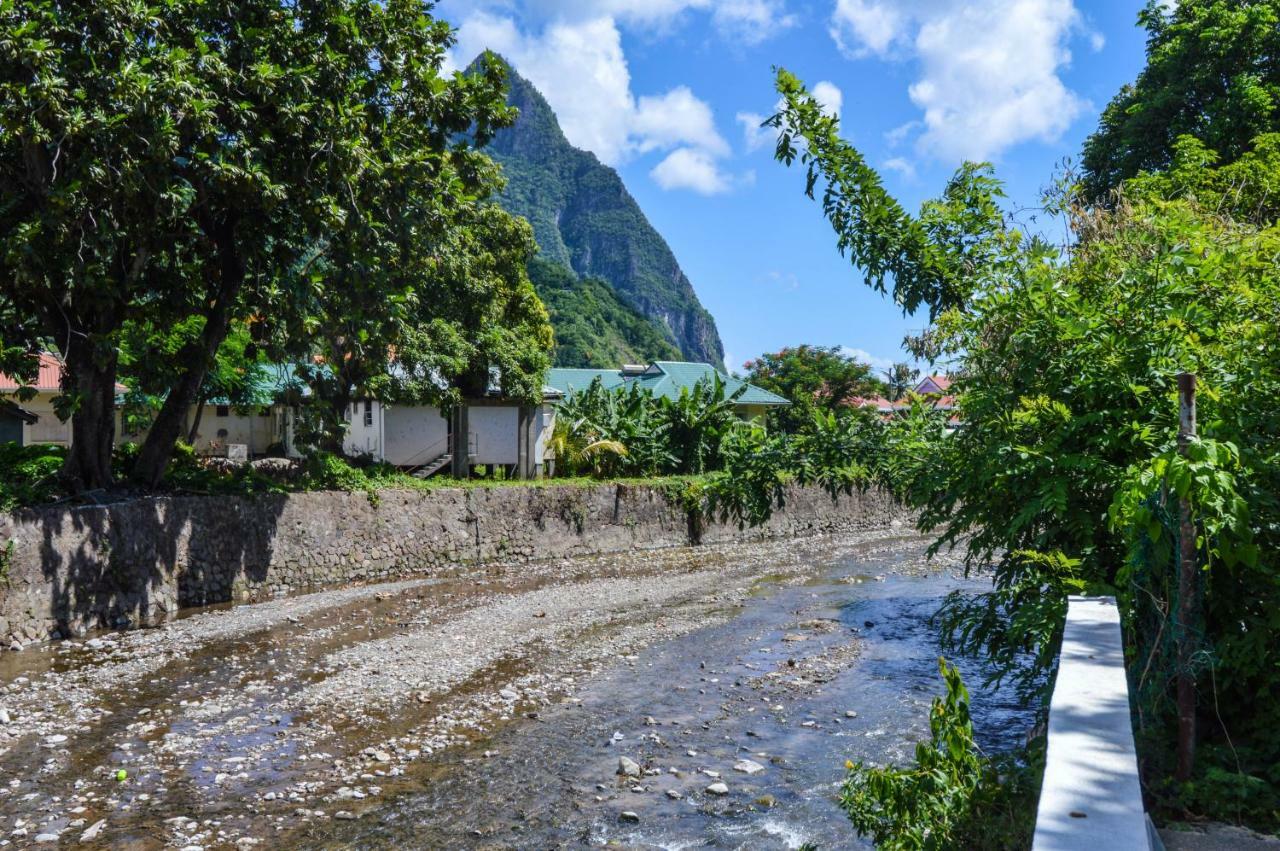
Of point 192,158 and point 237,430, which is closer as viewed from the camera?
point 192,158

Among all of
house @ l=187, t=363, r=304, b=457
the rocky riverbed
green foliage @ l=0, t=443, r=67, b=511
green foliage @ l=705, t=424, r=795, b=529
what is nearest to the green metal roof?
green foliage @ l=705, t=424, r=795, b=529

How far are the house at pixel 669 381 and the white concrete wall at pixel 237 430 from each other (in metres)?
13.3

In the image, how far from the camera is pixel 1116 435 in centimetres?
570

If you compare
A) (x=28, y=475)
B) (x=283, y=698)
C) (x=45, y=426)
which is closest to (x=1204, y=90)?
(x=283, y=698)

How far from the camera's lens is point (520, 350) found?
1063 inches

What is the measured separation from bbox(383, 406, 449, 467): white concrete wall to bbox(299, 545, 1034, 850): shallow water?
59.1 ft

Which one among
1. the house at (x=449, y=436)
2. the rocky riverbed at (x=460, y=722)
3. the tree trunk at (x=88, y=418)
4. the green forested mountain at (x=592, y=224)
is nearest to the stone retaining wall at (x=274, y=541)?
the rocky riverbed at (x=460, y=722)

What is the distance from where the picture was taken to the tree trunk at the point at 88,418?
1437 cm

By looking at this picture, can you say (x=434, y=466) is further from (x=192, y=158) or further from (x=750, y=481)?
(x=192, y=158)

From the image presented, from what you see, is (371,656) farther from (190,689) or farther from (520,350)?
(520,350)

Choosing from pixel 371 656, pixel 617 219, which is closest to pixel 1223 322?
pixel 371 656

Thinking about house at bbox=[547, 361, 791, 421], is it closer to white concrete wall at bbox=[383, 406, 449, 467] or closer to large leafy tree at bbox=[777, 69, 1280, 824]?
white concrete wall at bbox=[383, 406, 449, 467]

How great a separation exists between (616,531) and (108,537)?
13.0 meters

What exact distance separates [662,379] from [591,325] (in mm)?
28128
